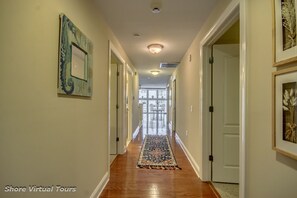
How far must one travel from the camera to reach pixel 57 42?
1.51 metres

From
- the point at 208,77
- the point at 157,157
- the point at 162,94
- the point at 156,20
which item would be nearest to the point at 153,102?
the point at 162,94

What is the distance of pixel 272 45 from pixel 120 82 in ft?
11.8

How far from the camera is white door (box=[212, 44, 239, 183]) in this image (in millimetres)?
2965

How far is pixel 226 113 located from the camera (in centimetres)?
298

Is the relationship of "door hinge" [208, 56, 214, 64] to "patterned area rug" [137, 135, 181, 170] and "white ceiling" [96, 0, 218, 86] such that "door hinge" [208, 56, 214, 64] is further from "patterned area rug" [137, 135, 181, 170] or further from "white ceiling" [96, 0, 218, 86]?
"patterned area rug" [137, 135, 181, 170]

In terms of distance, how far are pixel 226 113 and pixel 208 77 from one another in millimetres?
583

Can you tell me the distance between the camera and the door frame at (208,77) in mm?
1658

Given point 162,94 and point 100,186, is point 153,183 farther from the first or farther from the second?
point 162,94

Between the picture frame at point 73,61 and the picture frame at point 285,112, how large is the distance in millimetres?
1471

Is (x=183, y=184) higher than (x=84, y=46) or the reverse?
the reverse

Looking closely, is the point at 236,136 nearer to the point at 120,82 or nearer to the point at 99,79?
the point at 99,79

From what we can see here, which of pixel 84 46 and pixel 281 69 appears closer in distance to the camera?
pixel 281 69

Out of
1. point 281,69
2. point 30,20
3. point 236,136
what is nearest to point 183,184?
point 236,136

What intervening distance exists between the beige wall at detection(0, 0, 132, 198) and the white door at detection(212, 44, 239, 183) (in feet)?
6.07
